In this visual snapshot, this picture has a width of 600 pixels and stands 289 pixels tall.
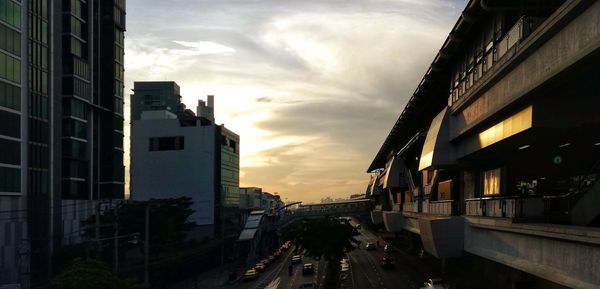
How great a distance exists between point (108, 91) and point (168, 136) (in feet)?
125

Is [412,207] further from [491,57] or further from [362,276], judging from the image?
[491,57]

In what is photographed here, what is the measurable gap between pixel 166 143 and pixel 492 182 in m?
106

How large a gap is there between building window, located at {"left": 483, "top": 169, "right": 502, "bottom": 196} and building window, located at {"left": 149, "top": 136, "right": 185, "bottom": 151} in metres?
101

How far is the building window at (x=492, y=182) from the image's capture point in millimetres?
31013

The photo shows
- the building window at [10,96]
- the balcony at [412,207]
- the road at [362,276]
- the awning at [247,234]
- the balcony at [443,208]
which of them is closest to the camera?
the balcony at [443,208]

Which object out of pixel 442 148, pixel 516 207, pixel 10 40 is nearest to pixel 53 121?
pixel 10 40

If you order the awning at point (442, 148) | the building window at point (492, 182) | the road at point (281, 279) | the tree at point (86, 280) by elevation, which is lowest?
the road at point (281, 279)

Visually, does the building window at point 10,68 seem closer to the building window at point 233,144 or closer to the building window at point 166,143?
the building window at point 166,143

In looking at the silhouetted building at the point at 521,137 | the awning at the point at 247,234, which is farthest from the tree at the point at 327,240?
the awning at the point at 247,234

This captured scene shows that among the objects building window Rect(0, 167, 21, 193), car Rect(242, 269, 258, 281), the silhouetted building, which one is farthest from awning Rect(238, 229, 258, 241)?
the silhouetted building

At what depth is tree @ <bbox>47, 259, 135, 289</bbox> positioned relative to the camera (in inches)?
1326

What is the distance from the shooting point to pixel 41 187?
7456 centimetres

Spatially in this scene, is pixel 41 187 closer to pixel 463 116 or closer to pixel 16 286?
pixel 16 286

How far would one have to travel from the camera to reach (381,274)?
83.3 meters
